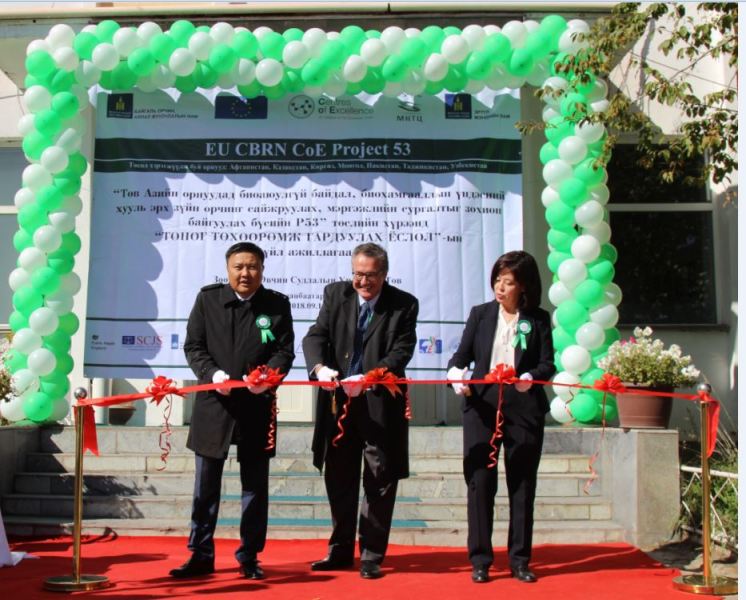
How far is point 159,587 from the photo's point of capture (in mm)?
5508

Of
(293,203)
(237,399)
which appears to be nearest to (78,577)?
(237,399)

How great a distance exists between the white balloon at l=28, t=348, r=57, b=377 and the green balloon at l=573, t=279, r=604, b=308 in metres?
4.55

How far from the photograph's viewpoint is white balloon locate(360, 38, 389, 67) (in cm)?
894

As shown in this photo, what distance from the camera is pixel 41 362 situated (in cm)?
870

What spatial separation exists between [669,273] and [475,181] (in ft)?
9.75

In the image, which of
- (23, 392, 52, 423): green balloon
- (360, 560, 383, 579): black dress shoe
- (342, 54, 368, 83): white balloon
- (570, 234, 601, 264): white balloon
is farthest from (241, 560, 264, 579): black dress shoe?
(342, 54, 368, 83): white balloon

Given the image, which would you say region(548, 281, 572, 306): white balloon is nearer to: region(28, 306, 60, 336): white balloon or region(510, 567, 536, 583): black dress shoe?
region(510, 567, 536, 583): black dress shoe

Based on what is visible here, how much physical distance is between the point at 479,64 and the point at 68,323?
4.27 meters

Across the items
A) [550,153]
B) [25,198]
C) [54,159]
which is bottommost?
[25,198]

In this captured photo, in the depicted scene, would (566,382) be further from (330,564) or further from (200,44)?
(200,44)

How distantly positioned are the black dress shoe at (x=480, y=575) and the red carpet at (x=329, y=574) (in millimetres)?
39

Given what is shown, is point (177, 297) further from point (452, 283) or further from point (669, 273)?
point (669, 273)

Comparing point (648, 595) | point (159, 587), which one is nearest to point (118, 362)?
point (159, 587)

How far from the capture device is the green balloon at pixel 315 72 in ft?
29.5
